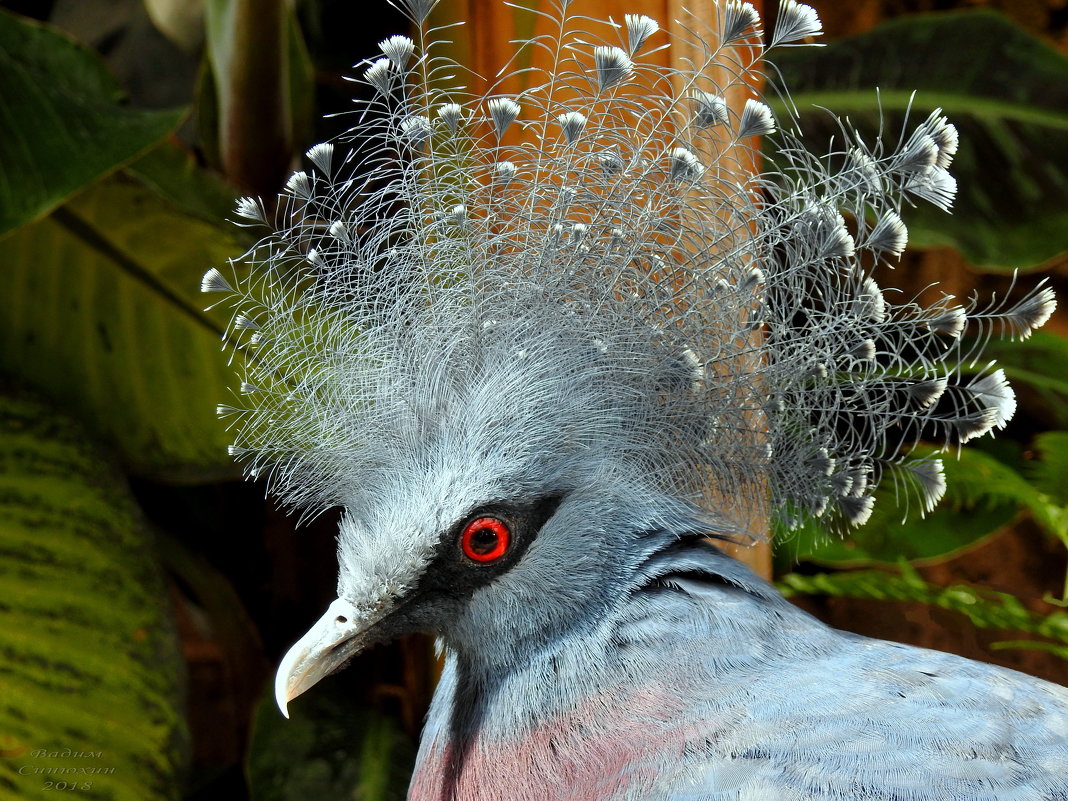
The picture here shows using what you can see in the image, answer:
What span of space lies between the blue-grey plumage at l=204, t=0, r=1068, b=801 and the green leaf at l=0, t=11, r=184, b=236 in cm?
49

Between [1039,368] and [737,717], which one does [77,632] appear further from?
[1039,368]

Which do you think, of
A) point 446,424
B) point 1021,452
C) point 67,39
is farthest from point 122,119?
point 1021,452

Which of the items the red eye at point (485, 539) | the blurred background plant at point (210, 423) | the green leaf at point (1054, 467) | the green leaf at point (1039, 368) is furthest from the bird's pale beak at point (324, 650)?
the green leaf at point (1039, 368)

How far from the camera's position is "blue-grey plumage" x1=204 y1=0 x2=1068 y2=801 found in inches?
32.7

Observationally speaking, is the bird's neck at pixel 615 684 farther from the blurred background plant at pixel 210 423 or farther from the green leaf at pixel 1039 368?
the green leaf at pixel 1039 368

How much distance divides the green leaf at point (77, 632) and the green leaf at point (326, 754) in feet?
0.62

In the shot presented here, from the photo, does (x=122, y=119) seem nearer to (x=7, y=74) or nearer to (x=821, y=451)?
(x=7, y=74)

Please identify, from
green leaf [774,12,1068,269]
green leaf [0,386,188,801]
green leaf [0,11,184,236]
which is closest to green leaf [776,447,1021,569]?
green leaf [774,12,1068,269]

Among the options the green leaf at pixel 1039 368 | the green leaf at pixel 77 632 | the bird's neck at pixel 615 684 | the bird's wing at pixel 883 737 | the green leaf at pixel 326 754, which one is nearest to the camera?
the bird's wing at pixel 883 737

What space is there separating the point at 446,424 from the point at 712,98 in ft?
1.29

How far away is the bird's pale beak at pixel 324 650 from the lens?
83cm

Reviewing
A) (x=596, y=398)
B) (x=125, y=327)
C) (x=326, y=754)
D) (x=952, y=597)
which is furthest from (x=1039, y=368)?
(x=125, y=327)

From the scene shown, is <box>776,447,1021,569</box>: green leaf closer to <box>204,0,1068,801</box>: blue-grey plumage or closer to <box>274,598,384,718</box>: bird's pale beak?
<box>204,0,1068,801</box>: blue-grey plumage

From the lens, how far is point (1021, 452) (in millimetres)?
1797
